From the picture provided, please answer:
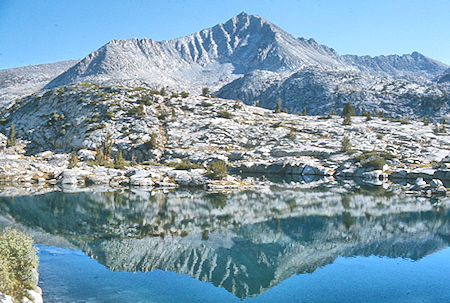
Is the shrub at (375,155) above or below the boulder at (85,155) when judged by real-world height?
below

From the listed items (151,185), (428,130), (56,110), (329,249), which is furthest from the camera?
(56,110)

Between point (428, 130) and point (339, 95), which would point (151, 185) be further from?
point (339, 95)

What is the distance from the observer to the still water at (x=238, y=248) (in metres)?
14.1

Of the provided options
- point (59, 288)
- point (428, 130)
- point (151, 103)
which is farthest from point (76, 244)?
point (428, 130)

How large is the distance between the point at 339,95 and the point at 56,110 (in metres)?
135

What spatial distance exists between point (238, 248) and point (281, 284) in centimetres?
536

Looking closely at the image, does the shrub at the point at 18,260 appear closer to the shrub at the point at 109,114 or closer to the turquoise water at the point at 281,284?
the turquoise water at the point at 281,284

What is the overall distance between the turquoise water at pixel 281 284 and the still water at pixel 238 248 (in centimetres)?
5

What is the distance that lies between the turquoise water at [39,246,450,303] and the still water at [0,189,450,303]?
0.15 feet

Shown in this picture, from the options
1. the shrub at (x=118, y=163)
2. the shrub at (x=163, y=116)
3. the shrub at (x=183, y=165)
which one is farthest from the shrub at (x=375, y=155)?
the shrub at (x=163, y=116)

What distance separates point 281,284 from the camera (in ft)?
48.2

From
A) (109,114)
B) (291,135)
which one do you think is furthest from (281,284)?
(109,114)

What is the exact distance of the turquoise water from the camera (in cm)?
1330

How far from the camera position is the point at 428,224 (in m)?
25.7
